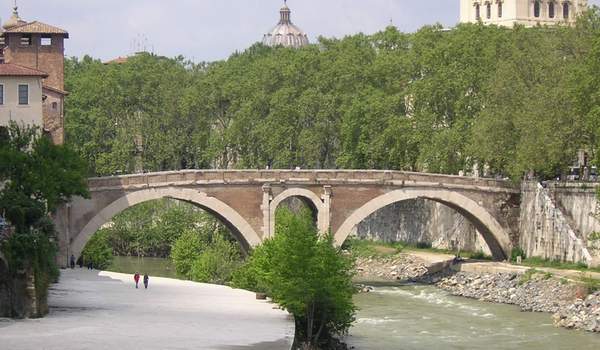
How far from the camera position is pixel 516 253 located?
89125 mm

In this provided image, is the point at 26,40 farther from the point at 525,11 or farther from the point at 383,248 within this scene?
the point at 525,11

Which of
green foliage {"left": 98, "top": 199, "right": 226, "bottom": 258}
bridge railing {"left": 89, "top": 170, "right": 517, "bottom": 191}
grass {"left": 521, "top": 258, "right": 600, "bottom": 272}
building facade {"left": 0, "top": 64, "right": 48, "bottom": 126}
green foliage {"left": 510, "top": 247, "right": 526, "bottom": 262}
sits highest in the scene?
building facade {"left": 0, "top": 64, "right": 48, "bottom": 126}

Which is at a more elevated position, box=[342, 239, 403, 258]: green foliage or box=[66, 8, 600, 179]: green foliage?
box=[66, 8, 600, 179]: green foliage

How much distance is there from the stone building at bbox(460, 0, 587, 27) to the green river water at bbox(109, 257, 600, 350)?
6171 centimetres

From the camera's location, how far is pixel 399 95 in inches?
4144

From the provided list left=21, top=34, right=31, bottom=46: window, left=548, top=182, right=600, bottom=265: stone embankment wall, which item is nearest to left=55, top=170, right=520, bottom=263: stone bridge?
left=548, top=182, right=600, bottom=265: stone embankment wall

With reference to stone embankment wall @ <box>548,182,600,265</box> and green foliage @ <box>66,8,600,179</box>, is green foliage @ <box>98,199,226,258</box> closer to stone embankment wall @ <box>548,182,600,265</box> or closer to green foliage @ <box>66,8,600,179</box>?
green foliage @ <box>66,8,600,179</box>

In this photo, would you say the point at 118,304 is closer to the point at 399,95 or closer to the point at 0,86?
the point at 0,86

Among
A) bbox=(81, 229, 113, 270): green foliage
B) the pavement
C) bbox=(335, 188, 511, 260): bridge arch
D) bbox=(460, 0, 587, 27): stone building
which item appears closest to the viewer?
the pavement

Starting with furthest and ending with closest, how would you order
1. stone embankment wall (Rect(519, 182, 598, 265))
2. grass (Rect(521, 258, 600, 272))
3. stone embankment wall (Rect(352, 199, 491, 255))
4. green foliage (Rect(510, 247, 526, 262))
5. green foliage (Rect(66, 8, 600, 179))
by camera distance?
1. stone embankment wall (Rect(352, 199, 491, 255))
2. green foliage (Rect(510, 247, 526, 262))
3. green foliage (Rect(66, 8, 600, 179))
4. stone embankment wall (Rect(519, 182, 598, 265))
5. grass (Rect(521, 258, 600, 272))

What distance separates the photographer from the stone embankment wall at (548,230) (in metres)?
82.7

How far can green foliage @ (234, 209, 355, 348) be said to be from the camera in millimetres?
58906

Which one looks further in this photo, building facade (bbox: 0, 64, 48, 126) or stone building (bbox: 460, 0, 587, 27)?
stone building (bbox: 460, 0, 587, 27)

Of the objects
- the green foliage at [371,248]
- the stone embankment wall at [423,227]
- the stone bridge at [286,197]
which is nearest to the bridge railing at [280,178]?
the stone bridge at [286,197]
